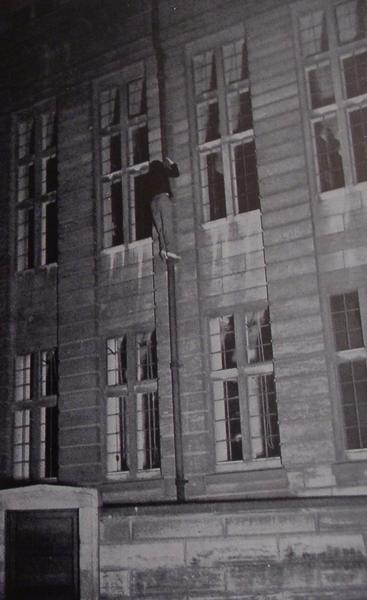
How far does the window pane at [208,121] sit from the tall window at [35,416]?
18.3 ft

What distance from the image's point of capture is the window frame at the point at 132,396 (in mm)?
11836

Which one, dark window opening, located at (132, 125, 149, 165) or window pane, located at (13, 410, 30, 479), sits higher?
dark window opening, located at (132, 125, 149, 165)

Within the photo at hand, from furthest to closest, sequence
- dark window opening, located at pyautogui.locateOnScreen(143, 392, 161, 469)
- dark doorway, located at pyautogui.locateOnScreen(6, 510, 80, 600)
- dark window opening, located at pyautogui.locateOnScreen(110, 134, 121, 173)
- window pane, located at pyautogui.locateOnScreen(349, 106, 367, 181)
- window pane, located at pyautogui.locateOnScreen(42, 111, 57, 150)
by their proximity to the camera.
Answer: window pane, located at pyautogui.locateOnScreen(42, 111, 57, 150) → dark window opening, located at pyautogui.locateOnScreen(110, 134, 121, 173) → dark window opening, located at pyautogui.locateOnScreen(143, 392, 161, 469) → window pane, located at pyautogui.locateOnScreen(349, 106, 367, 181) → dark doorway, located at pyautogui.locateOnScreen(6, 510, 80, 600)

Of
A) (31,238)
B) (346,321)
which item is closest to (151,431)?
(346,321)

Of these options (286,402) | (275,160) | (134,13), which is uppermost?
(134,13)

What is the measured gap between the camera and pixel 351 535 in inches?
326

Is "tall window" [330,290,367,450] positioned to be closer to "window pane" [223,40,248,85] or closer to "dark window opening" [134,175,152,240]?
"dark window opening" [134,175,152,240]

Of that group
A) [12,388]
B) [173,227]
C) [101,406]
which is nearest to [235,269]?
[173,227]

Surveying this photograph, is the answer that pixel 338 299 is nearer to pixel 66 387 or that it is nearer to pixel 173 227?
pixel 173 227

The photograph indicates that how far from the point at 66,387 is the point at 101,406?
34.0 inches

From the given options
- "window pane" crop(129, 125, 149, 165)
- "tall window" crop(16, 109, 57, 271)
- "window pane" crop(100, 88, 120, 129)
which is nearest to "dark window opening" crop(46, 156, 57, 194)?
"tall window" crop(16, 109, 57, 271)

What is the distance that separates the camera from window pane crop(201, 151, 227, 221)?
40.9 ft

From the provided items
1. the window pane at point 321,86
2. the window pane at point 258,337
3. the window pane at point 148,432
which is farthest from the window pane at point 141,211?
the window pane at point 321,86

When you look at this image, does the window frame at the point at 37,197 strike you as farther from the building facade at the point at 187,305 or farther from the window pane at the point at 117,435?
the window pane at the point at 117,435
